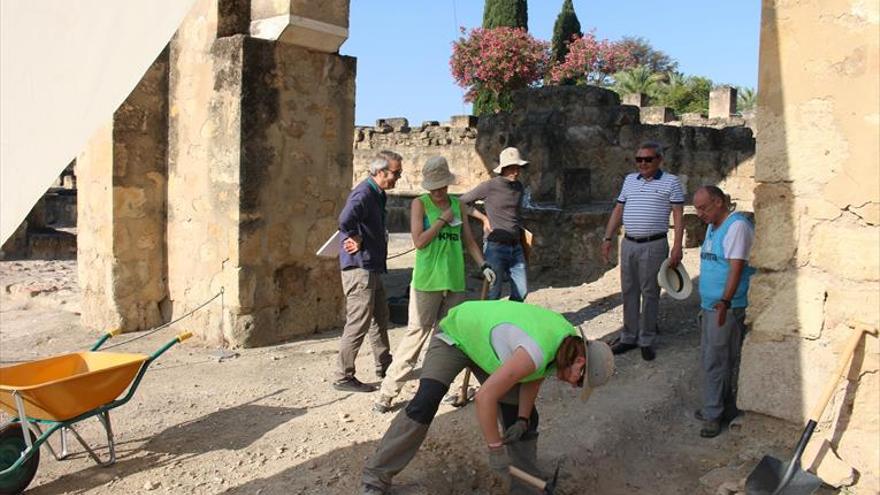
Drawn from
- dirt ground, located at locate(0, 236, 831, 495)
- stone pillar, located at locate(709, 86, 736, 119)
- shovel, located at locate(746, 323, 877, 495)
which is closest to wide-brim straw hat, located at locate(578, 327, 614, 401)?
dirt ground, located at locate(0, 236, 831, 495)

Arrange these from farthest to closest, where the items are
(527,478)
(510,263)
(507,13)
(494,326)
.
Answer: (507,13) < (510,263) < (494,326) < (527,478)

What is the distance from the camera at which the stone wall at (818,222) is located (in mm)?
3301

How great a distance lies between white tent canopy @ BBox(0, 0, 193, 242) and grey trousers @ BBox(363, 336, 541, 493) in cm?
200

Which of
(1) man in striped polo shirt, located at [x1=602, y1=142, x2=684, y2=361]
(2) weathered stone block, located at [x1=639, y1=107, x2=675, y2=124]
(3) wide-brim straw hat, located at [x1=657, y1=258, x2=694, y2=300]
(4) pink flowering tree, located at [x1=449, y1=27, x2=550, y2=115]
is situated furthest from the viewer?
(4) pink flowering tree, located at [x1=449, y1=27, x2=550, y2=115]

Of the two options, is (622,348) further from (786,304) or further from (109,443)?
(109,443)

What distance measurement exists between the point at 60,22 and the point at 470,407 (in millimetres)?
3377

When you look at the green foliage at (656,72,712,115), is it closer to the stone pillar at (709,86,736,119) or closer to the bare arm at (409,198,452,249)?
the stone pillar at (709,86,736,119)

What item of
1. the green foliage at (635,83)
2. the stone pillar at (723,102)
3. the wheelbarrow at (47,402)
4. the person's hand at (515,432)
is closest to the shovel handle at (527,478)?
the person's hand at (515,432)

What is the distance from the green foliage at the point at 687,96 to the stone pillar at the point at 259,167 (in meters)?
23.6

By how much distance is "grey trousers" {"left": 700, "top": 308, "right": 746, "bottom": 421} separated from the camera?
13.0 ft

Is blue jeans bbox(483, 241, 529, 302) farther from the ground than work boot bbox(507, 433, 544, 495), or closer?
farther from the ground

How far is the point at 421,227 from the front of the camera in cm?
460

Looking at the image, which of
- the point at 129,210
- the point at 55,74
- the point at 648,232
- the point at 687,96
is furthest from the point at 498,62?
the point at 55,74

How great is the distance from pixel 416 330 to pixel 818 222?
87.3 inches
